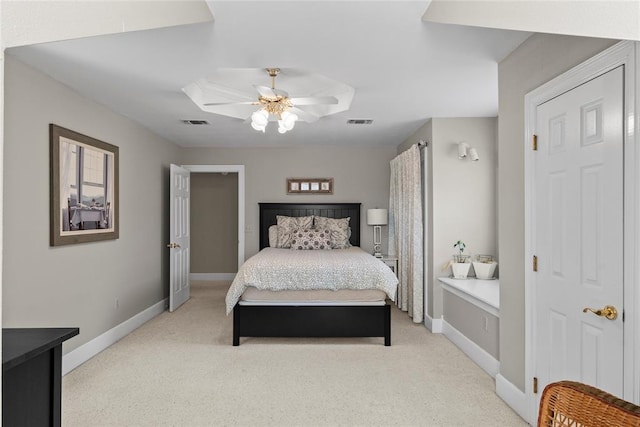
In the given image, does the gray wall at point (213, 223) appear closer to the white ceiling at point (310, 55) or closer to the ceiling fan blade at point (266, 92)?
the white ceiling at point (310, 55)

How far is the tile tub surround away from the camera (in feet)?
11.0

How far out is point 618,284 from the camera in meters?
1.79

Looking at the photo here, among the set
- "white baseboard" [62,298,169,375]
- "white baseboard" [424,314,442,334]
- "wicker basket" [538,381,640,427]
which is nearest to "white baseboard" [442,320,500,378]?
"white baseboard" [424,314,442,334]

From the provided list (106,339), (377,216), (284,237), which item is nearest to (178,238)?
(284,237)

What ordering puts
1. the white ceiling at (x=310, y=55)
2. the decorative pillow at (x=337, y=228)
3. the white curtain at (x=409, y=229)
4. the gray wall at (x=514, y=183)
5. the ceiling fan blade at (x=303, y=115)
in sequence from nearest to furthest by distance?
the white ceiling at (x=310, y=55) → the gray wall at (x=514, y=183) → the ceiling fan blade at (x=303, y=115) → the white curtain at (x=409, y=229) → the decorative pillow at (x=337, y=228)

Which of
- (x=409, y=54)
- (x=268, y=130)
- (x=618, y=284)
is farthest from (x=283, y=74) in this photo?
(x=618, y=284)

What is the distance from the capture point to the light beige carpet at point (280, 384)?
2646 mm

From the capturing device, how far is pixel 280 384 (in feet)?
10.4

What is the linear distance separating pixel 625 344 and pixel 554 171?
951mm

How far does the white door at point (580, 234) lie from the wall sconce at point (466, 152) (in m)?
1.95

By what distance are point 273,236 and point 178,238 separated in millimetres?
1351

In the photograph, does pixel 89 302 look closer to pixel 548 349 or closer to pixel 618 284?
pixel 548 349

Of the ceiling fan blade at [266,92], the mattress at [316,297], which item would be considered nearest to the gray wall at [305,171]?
the mattress at [316,297]

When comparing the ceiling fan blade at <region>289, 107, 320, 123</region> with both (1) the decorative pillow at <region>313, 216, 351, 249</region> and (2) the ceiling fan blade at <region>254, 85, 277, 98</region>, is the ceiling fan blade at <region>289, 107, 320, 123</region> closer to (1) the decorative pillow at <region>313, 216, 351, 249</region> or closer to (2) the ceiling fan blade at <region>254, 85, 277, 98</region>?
(2) the ceiling fan blade at <region>254, 85, 277, 98</region>
